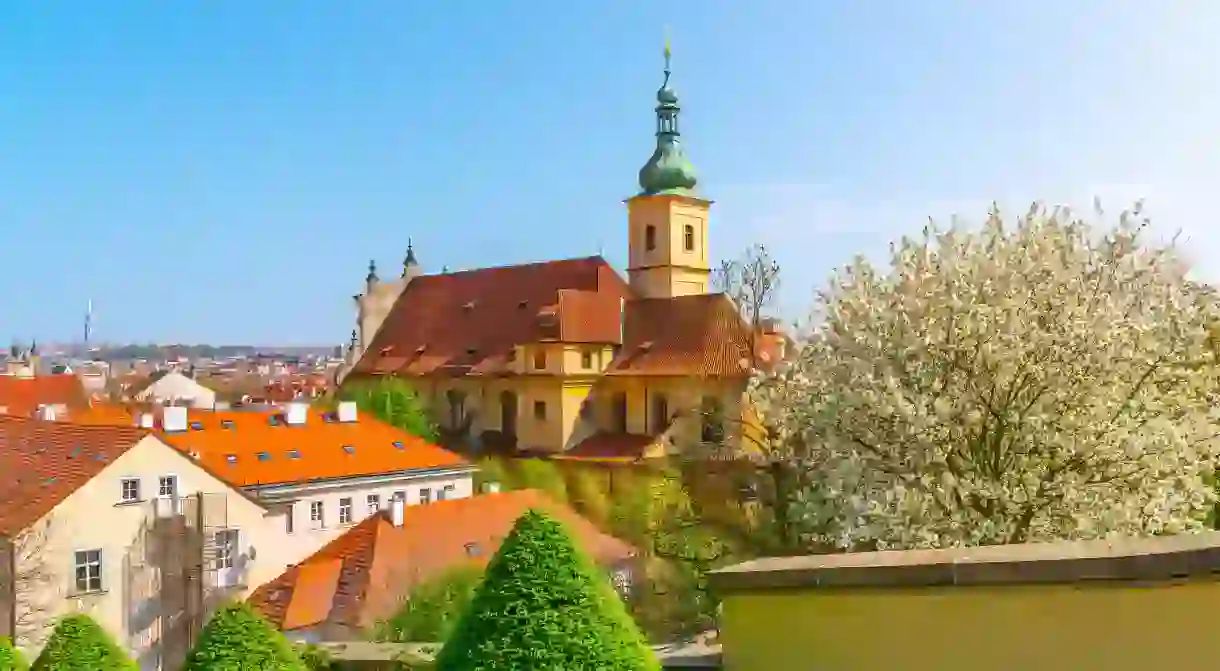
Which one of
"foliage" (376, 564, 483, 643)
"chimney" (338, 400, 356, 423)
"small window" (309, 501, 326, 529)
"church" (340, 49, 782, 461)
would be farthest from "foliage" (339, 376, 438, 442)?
"foliage" (376, 564, 483, 643)

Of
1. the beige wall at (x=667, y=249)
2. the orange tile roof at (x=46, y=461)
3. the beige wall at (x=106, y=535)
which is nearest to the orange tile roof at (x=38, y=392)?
the orange tile roof at (x=46, y=461)

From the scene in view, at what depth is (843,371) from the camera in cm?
1245

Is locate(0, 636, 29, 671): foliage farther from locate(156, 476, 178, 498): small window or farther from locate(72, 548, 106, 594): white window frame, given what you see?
locate(156, 476, 178, 498): small window

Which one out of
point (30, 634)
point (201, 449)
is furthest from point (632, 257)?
point (30, 634)

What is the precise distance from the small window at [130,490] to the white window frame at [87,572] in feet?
4.35

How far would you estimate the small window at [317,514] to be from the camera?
1187 inches

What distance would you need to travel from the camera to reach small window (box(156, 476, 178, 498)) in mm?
23834

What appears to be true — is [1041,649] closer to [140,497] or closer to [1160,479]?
[1160,479]

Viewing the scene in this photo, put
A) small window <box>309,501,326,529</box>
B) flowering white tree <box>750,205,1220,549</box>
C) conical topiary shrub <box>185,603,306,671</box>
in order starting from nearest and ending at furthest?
conical topiary shrub <box>185,603,306,671</box>, flowering white tree <box>750,205,1220,549</box>, small window <box>309,501,326,529</box>

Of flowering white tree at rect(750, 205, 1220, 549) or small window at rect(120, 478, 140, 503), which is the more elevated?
flowering white tree at rect(750, 205, 1220, 549)

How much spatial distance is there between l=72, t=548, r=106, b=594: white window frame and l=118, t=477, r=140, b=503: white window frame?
1285 mm

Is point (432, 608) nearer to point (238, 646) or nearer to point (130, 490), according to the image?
point (238, 646)

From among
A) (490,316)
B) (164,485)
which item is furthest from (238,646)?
(490,316)

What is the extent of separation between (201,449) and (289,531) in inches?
181
